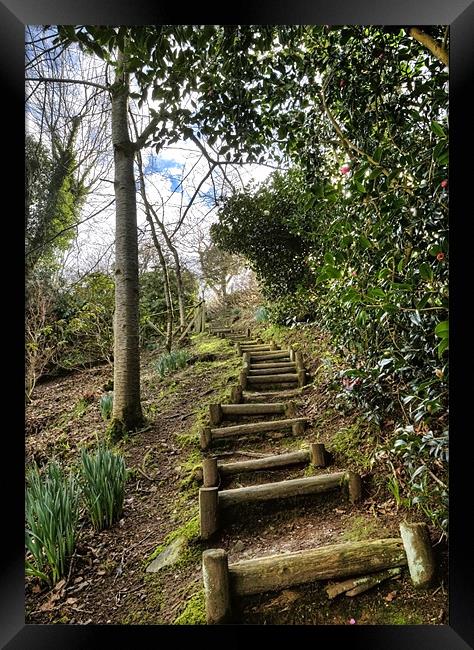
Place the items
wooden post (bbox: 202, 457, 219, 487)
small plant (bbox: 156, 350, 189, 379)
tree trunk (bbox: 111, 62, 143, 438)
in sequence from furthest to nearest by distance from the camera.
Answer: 1. small plant (bbox: 156, 350, 189, 379)
2. tree trunk (bbox: 111, 62, 143, 438)
3. wooden post (bbox: 202, 457, 219, 487)

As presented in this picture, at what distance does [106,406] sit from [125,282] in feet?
2.02

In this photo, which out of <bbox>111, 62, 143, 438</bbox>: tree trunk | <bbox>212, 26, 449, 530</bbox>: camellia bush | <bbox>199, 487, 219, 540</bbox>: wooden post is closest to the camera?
<bbox>212, 26, 449, 530</bbox>: camellia bush

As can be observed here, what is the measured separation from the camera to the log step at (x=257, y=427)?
1368 millimetres

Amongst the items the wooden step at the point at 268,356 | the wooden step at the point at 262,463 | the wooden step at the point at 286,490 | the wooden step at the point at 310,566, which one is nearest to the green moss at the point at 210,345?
the wooden step at the point at 268,356

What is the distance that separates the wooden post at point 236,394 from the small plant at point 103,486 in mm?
565

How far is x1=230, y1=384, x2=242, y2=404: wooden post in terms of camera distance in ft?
4.85

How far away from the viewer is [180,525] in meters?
1.11

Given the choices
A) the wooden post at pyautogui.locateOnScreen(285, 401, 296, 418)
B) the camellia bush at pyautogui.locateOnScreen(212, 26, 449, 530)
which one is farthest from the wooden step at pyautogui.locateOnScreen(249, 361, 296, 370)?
the camellia bush at pyautogui.locateOnScreen(212, 26, 449, 530)

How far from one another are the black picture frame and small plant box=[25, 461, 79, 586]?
55 millimetres

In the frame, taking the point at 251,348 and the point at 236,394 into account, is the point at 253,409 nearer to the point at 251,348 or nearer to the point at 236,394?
the point at 236,394

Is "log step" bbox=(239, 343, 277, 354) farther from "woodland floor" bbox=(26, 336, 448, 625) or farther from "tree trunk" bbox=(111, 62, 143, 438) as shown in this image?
"tree trunk" bbox=(111, 62, 143, 438)

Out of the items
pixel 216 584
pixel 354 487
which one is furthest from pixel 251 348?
pixel 216 584

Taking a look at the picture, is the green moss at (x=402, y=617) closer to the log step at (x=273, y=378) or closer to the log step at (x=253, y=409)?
the log step at (x=253, y=409)
